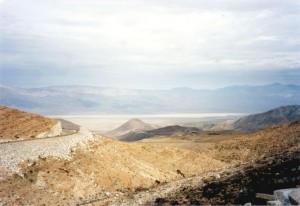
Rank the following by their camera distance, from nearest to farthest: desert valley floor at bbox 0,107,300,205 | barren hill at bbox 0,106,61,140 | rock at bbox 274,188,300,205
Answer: rock at bbox 274,188,300,205, desert valley floor at bbox 0,107,300,205, barren hill at bbox 0,106,61,140

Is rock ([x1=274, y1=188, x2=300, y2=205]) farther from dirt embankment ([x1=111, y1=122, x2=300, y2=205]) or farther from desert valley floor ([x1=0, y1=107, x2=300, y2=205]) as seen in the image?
desert valley floor ([x1=0, y1=107, x2=300, y2=205])

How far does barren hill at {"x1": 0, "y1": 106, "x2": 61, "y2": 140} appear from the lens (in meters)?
31.1

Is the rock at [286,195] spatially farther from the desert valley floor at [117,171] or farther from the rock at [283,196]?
the desert valley floor at [117,171]

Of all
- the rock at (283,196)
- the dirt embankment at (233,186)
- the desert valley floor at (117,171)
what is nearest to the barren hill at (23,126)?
the desert valley floor at (117,171)

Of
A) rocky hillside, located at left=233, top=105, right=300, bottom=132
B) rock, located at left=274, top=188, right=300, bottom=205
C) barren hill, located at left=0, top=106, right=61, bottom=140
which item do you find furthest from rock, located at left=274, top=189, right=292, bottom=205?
rocky hillside, located at left=233, top=105, right=300, bottom=132

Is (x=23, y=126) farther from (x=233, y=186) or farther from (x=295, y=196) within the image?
(x=295, y=196)

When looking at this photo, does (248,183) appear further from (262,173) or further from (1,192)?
(1,192)

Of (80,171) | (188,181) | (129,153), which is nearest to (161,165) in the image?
(129,153)

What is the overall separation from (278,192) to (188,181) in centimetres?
1196

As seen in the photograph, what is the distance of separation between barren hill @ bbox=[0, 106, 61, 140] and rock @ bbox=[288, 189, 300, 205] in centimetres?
2125

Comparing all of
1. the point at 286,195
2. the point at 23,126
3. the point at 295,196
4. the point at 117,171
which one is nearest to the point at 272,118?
the point at 23,126

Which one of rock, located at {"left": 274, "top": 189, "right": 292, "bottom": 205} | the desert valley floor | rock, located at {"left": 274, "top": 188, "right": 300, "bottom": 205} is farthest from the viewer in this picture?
the desert valley floor

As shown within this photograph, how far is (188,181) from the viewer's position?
27.7 m

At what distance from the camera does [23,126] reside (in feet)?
106
